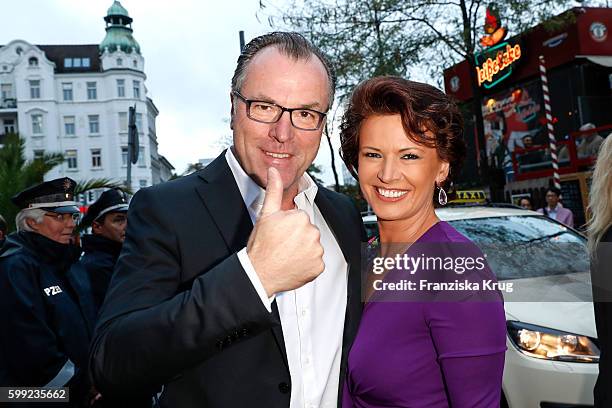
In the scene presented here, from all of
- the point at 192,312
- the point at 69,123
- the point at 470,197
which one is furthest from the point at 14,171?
the point at 69,123

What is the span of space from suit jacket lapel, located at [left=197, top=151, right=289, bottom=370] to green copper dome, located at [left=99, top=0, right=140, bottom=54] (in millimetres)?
56769

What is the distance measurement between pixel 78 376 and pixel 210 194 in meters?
2.38

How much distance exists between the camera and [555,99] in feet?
51.3

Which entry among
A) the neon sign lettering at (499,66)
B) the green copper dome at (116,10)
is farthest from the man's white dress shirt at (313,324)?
the green copper dome at (116,10)

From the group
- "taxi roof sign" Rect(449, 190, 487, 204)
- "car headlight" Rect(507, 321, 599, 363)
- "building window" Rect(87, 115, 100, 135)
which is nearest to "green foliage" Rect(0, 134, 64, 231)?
"taxi roof sign" Rect(449, 190, 487, 204)

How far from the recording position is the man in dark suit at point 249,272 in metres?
1.20

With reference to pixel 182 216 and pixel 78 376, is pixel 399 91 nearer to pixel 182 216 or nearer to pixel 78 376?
pixel 182 216

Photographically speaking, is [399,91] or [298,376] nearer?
[298,376]

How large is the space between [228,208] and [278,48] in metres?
0.59

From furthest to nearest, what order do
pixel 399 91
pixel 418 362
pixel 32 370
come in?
pixel 32 370
pixel 399 91
pixel 418 362

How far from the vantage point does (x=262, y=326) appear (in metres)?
1.21

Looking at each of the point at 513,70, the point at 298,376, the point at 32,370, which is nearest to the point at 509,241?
the point at 298,376

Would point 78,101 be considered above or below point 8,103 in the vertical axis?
below

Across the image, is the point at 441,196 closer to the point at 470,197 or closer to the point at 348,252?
the point at 348,252
